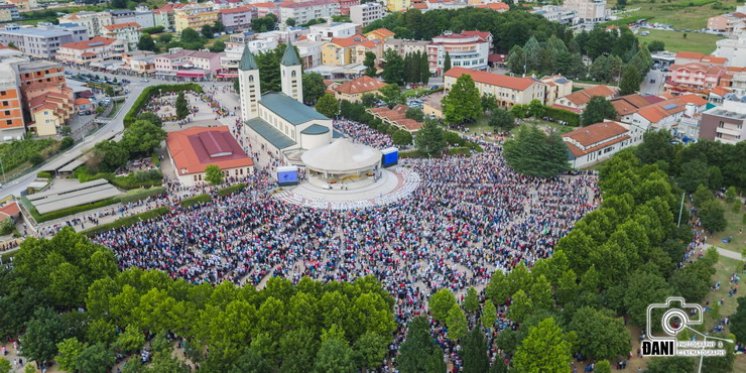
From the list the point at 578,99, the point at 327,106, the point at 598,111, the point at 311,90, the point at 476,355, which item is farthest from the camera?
the point at 311,90

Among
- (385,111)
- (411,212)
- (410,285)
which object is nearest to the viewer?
(410,285)

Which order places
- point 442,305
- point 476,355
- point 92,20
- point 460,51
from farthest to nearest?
point 92,20 < point 460,51 < point 442,305 < point 476,355

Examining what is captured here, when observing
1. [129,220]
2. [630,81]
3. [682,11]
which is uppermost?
[682,11]

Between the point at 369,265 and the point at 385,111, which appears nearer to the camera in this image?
the point at 369,265

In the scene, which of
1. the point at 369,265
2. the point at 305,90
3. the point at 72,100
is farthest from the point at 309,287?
the point at 72,100

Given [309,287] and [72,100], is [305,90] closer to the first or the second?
[72,100]

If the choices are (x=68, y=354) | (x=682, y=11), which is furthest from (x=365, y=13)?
(x=68, y=354)

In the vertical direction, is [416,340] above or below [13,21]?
below

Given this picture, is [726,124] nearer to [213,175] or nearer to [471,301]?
[471,301]
